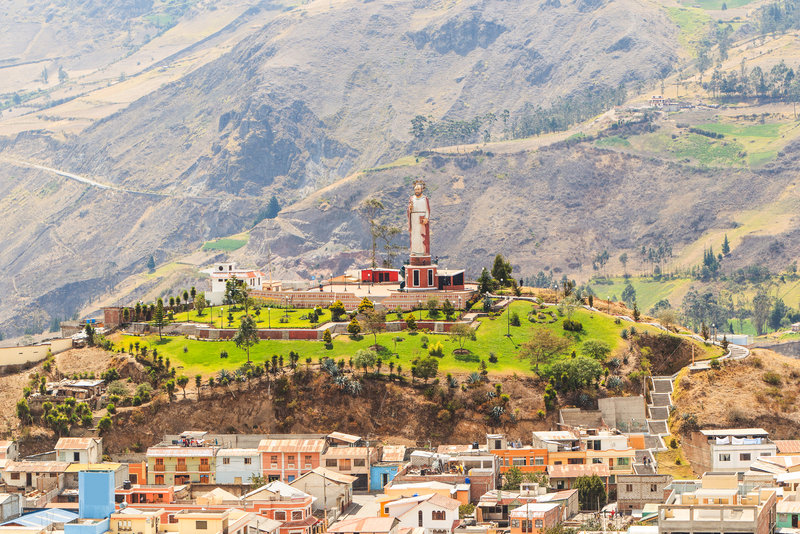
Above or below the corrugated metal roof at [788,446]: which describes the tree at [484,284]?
above

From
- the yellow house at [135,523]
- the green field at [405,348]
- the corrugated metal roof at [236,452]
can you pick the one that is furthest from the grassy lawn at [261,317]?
the yellow house at [135,523]

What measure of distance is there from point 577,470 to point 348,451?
1777cm

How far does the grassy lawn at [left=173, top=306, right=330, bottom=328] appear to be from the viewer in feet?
380

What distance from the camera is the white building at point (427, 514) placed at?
71.2 metres

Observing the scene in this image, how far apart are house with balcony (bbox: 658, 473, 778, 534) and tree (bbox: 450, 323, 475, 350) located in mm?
48246

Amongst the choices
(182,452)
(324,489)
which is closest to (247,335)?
(182,452)

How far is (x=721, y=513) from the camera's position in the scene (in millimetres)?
52594

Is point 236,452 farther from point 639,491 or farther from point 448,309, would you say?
point 448,309

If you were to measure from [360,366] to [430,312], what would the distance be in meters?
13.5

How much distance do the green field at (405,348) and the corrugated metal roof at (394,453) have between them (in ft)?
36.7

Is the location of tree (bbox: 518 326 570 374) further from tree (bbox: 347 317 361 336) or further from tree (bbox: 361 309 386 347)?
tree (bbox: 347 317 361 336)

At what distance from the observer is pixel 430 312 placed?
115188mm

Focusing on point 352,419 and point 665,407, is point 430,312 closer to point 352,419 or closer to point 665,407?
point 352,419

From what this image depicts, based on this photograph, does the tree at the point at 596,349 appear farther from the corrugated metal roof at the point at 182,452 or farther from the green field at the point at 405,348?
the corrugated metal roof at the point at 182,452
